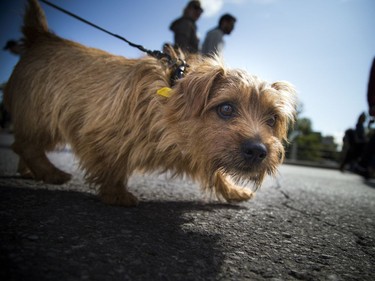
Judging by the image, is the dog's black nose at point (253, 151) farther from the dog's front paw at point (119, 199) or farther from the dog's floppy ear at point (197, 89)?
the dog's front paw at point (119, 199)

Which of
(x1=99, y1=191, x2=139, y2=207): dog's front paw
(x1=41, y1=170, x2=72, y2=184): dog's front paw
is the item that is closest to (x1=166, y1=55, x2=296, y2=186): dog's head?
(x1=99, y1=191, x2=139, y2=207): dog's front paw

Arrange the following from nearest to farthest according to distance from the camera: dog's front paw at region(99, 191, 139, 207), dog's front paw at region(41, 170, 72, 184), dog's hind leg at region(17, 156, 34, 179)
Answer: dog's front paw at region(99, 191, 139, 207) < dog's front paw at region(41, 170, 72, 184) < dog's hind leg at region(17, 156, 34, 179)

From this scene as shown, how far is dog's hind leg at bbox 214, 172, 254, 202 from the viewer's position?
9.64 ft

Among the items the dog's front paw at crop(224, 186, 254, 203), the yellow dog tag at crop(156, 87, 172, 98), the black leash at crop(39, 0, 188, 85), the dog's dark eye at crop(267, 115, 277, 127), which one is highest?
the black leash at crop(39, 0, 188, 85)

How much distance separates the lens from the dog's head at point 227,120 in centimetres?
203

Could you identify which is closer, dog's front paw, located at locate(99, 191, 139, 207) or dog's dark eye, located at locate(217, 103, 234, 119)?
dog's dark eye, located at locate(217, 103, 234, 119)

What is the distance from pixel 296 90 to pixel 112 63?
188 centimetres

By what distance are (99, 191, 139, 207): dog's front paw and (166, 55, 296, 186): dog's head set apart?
62cm

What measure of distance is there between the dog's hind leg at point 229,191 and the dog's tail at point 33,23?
2853 millimetres

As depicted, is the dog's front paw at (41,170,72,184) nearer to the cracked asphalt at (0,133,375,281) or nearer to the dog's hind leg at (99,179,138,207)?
the cracked asphalt at (0,133,375,281)

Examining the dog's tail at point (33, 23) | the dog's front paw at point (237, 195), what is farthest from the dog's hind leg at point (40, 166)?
the dog's front paw at point (237, 195)

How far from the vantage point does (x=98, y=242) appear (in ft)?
5.15

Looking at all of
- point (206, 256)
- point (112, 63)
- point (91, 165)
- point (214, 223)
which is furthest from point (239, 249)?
point (112, 63)

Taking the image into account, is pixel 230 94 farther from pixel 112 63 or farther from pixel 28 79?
pixel 28 79
